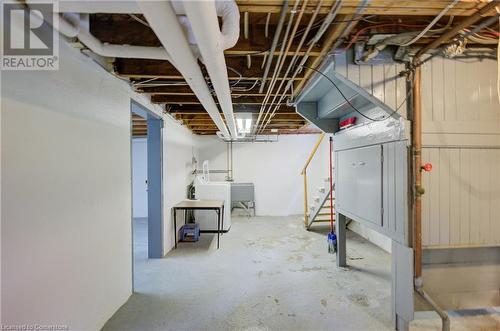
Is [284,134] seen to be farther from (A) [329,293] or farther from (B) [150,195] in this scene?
(A) [329,293]

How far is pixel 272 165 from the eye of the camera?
21.8ft

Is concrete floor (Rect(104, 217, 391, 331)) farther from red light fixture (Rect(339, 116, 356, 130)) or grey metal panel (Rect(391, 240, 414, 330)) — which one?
red light fixture (Rect(339, 116, 356, 130))

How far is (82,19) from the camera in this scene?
1.38 meters

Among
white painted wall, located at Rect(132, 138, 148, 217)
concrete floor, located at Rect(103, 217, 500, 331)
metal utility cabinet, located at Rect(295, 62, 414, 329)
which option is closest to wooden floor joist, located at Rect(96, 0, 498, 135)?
metal utility cabinet, located at Rect(295, 62, 414, 329)

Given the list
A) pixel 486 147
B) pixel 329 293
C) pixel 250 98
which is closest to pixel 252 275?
pixel 329 293

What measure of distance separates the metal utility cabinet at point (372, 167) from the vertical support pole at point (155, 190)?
2022 mm

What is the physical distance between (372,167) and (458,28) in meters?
1.18

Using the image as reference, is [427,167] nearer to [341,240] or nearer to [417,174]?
[417,174]

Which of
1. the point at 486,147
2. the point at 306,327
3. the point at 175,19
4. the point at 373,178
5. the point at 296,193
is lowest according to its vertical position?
the point at 306,327

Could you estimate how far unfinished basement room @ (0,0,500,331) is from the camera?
1288 mm

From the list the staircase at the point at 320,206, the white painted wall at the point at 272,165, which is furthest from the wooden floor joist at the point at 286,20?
the white painted wall at the point at 272,165

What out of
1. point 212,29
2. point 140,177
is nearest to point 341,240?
point 212,29

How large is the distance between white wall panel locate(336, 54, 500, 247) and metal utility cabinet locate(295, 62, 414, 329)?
0.61 ft

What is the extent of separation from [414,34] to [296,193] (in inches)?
207
